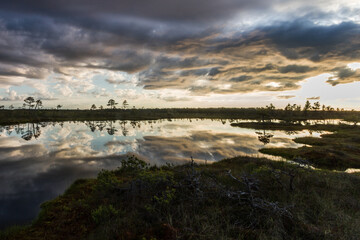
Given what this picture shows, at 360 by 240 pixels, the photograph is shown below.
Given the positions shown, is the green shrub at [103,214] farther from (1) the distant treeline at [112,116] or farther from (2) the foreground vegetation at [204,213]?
(1) the distant treeline at [112,116]

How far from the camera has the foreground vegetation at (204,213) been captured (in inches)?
236

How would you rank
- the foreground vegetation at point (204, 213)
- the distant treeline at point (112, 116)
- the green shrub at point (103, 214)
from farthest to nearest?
the distant treeline at point (112, 116)
the green shrub at point (103, 214)
the foreground vegetation at point (204, 213)

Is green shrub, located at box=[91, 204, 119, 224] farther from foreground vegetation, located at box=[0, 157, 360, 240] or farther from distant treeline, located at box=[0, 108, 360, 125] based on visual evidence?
distant treeline, located at box=[0, 108, 360, 125]

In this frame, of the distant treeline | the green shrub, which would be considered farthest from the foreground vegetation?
the distant treeline

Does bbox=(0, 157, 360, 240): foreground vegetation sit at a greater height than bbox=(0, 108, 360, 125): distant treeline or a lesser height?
lesser

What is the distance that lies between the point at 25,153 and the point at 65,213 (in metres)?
21.5

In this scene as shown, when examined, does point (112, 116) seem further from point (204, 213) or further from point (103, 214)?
point (204, 213)

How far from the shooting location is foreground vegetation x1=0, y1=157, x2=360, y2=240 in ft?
19.6

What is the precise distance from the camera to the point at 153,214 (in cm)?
699

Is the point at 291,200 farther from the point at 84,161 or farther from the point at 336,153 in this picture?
the point at 336,153

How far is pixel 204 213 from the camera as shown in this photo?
7.18 m

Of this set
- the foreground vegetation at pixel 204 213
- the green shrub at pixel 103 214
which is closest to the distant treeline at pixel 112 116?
the foreground vegetation at pixel 204 213

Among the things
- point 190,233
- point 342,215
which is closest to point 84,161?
point 190,233

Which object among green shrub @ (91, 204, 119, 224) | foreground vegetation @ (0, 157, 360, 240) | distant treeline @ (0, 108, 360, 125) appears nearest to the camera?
foreground vegetation @ (0, 157, 360, 240)
